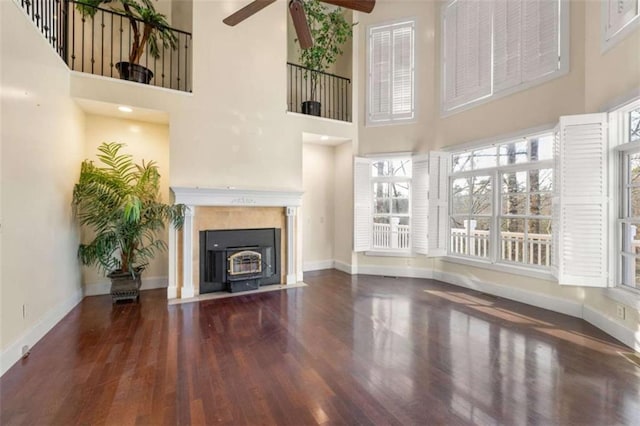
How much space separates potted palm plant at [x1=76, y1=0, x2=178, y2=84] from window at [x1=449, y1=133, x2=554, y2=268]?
5322 millimetres

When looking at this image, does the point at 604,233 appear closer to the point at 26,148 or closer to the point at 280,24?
the point at 280,24

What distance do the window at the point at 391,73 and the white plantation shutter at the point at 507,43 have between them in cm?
152

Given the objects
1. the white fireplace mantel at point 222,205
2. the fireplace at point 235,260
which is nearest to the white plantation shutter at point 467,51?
the white fireplace mantel at point 222,205

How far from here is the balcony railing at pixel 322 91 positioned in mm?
6312

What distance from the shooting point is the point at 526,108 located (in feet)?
13.6

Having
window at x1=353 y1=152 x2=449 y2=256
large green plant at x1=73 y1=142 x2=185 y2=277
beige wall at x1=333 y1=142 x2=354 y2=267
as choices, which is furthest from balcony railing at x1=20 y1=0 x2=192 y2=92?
window at x1=353 y1=152 x2=449 y2=256

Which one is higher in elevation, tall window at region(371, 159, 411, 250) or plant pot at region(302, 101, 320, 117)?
plant pot at region(302, 101, 320, 117)

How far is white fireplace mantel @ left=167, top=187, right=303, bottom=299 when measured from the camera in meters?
4.42

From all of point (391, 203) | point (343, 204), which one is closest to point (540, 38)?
point (391, 203)

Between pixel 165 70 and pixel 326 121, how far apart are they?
3035 mm

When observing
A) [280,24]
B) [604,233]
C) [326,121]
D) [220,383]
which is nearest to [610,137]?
[604,233]

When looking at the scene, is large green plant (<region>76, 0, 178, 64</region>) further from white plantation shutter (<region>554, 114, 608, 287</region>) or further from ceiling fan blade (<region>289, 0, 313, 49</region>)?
white plantation shutter (<region>554, 114, 608, 287</region>)

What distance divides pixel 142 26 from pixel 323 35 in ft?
10.7

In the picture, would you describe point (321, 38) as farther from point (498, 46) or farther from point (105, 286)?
point (105, 286)
